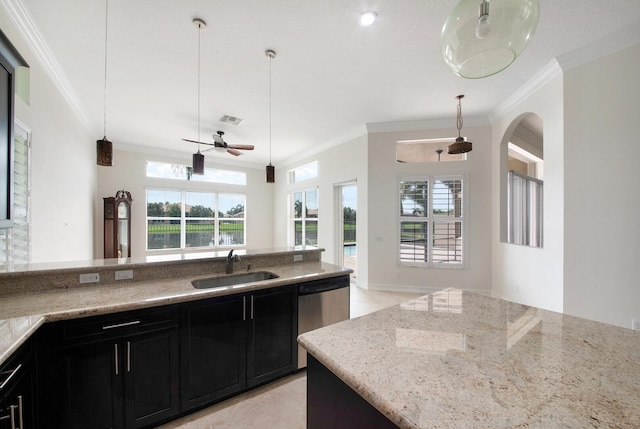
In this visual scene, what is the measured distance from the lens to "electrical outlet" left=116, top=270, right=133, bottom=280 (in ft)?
6.56

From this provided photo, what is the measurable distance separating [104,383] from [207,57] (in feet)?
10.0

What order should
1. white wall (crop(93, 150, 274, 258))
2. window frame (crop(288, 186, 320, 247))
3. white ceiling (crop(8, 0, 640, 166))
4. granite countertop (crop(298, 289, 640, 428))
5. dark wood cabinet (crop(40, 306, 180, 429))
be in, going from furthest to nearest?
window frame (crop(288, 186, 320, 247)) → white wall (crop(93, 150, 274, 258)) → white ceiling (crop(8, 0, 640, 166)) → dark wood cabinet (crop(40, 306, 180, 429)) → granite countertop (crop(298, 289, 640, 428))

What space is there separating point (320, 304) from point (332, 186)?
3.71 m

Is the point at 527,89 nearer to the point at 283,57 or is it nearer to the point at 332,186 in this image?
the point at 283,57

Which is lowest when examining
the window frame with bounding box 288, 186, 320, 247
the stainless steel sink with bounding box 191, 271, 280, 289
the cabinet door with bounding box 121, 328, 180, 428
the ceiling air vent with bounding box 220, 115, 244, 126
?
the cabinet door with bounding box 121, 328, 180, 428

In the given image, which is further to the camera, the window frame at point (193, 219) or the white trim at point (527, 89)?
the window frame at point (193, 219)

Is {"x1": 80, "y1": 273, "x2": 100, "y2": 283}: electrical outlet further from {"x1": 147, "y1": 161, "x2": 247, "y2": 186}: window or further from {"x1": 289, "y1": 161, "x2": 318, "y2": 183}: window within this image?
{"x1": 289, "y1": 161, "x2": 318, "y2": 183}: window

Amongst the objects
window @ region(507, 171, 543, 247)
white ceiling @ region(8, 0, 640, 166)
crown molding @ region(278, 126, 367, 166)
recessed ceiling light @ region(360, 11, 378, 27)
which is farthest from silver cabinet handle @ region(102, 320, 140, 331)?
window @ region(507, 171, 543, 247)

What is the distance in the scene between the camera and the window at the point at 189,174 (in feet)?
21.0

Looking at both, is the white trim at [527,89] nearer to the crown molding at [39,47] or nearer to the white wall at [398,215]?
the white wall at [398,215]

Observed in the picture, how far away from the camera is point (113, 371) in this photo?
154 cm

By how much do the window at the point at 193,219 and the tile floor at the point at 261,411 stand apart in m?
5.60

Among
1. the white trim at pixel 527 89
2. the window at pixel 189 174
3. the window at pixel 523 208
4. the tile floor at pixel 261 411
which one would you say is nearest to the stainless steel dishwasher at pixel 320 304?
the tile floor at pixel 261 411

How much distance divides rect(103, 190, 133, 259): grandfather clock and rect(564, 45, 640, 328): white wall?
765 centimetres
